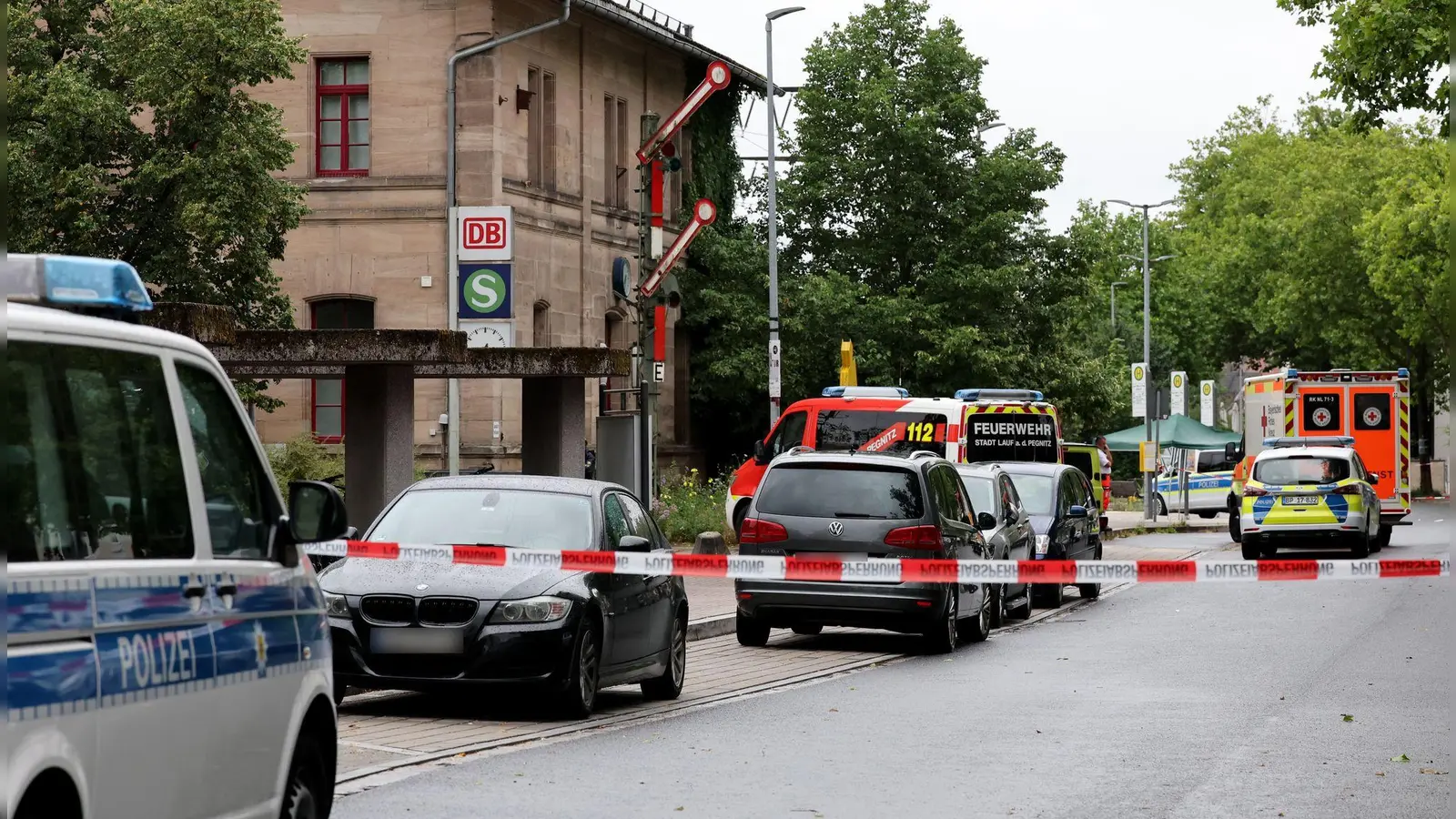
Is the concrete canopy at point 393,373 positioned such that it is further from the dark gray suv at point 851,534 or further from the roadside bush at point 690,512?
the roadside bush at point 690,512

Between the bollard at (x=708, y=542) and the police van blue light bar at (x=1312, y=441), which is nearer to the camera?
the bollard at (x=708, y=542)

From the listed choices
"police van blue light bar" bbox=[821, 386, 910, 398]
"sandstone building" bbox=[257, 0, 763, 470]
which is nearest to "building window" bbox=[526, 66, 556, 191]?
"sandstone building" bbox=[257, 0, 763, 470]

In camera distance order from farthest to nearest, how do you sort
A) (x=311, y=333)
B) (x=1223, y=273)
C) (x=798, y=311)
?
(x=1223, y=273) < (x=798, y=311) < (x=311, y=333)

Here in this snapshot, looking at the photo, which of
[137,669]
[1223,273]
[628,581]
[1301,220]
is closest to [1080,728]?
[628,581]

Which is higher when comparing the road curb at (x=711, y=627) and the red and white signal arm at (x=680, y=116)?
the red and white signal arm at (x=680, y=116)

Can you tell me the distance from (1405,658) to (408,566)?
29.6 feet

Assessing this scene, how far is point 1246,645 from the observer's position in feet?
62.2

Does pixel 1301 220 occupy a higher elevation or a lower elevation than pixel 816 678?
higher

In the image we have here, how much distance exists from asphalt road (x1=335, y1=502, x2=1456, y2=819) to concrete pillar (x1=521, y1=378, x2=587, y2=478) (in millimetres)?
5104

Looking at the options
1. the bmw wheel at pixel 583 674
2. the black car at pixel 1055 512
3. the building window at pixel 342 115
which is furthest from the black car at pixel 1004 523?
the building window at pixel 342 115

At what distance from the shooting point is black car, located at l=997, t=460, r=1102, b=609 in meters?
24.7

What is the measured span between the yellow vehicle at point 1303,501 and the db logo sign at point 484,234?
56.0 ft

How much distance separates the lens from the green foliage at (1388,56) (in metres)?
22.0

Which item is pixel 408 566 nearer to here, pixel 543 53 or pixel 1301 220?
pixel 543 53
